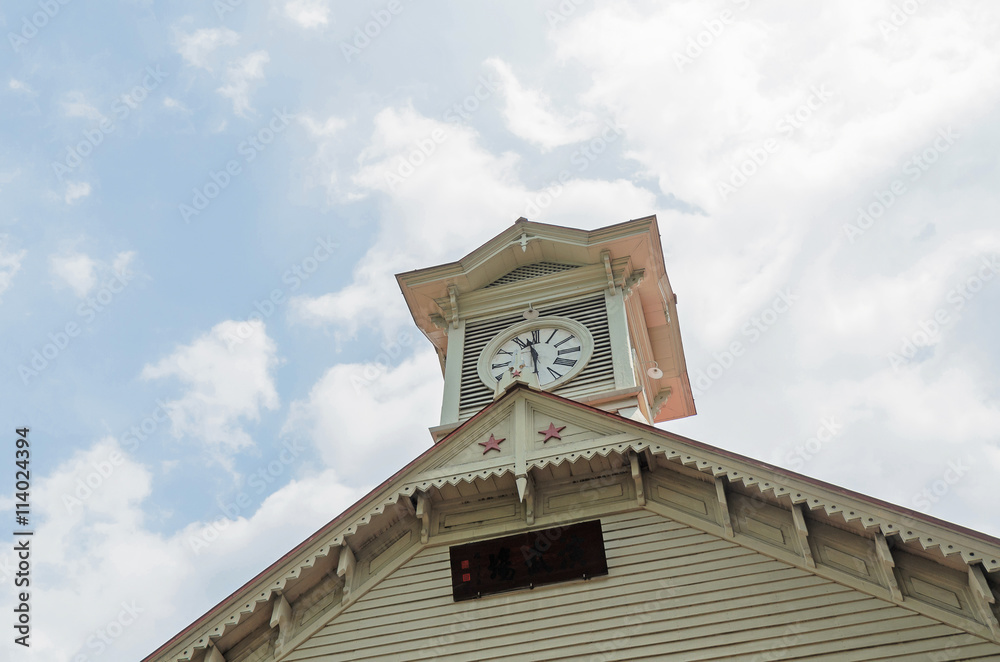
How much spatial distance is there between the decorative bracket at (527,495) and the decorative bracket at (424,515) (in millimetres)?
1283

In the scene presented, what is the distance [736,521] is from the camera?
11148mm

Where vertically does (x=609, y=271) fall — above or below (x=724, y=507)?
above

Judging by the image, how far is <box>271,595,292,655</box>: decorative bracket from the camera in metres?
11.2

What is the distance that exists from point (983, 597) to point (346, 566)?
7.53 meters

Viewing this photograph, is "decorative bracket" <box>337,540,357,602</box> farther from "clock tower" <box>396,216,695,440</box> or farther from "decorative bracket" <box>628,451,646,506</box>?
"clock tower" <box>396,216,695,440</box>

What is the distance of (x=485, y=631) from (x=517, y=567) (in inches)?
38.5

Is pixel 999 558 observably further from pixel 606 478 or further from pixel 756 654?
pixel 606 478

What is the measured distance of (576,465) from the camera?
39.9 ft

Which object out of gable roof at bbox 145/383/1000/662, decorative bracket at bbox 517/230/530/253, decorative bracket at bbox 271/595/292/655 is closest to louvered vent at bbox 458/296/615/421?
decorative bracket at bbox 517/230/530/253

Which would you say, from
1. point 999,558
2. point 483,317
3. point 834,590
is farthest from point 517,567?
point 483,317

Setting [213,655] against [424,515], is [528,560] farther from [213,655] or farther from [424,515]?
[213,655]

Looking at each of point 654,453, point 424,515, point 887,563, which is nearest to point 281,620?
point 424,515

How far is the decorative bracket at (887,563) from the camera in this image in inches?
385

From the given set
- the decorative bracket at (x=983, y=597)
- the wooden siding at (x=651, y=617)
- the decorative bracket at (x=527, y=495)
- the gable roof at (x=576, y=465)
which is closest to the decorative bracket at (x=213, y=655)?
the gable roof at (x=576, y=465)
